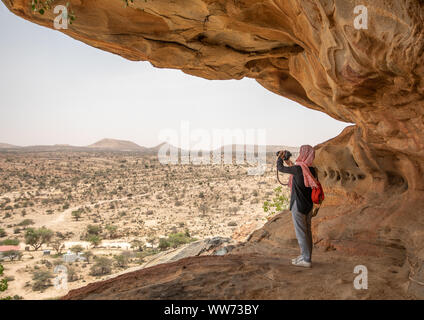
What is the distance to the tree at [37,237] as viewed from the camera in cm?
1772

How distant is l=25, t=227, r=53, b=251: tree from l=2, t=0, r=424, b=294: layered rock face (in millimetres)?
14740

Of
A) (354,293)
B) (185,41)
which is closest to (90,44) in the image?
(185,41)

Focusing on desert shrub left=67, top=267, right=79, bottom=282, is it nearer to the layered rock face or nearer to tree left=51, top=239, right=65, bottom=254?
tree left=51, top=239, right=65, bottom=254

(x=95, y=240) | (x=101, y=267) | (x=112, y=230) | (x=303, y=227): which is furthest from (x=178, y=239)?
(x=303, y=227)

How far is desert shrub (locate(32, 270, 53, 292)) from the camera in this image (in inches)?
496

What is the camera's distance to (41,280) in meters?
13.1

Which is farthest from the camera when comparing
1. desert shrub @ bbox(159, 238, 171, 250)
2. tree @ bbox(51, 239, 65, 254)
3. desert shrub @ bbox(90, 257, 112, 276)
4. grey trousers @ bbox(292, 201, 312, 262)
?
tree @ bbox(51, 239, 65, 254)

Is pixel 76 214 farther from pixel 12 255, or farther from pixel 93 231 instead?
pixel 12 255

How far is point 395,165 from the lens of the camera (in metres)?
6.34

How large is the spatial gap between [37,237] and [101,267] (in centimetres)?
612

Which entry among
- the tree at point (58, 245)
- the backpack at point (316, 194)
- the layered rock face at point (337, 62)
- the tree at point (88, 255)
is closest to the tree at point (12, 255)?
the tree at point (58, 245)

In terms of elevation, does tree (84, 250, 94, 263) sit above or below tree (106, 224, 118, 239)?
below

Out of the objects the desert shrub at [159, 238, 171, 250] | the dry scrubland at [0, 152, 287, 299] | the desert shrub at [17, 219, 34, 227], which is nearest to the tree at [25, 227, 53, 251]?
the dry scrubland at [0, 152, 287, 299]

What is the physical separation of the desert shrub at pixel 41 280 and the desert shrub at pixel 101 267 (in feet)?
5.55
